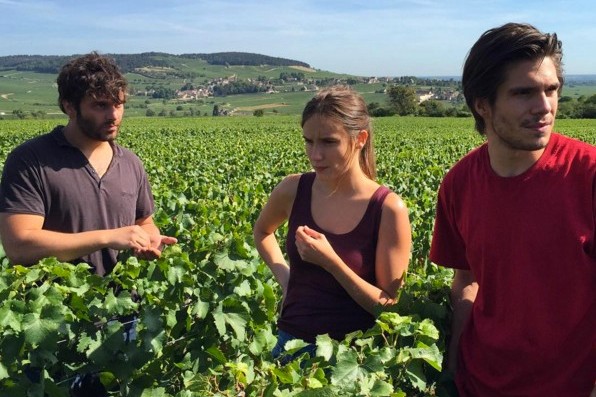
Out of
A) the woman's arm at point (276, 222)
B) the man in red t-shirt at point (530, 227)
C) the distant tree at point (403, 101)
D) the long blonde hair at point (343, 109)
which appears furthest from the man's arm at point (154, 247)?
the distant tree at point (403, 101)

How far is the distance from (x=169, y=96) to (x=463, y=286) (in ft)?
477

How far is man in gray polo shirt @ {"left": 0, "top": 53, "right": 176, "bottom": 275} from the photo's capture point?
279cm

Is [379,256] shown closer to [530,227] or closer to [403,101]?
[530,227]

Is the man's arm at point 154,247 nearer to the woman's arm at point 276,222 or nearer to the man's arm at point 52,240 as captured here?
the man's arm at point 52,240

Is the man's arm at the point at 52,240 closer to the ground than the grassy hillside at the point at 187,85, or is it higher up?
higher up

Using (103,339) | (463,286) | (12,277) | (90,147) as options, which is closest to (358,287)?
(463,286)

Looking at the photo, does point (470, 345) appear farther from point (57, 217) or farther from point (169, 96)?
point (169, 96)

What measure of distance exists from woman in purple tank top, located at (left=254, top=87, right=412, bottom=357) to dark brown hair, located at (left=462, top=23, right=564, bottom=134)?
25.3 inches

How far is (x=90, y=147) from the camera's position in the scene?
309 centimetres

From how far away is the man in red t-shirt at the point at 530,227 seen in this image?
183cm

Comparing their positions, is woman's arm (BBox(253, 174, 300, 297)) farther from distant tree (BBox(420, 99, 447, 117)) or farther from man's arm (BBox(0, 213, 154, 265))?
distant tree (BBox(420, 99, 447, 117))

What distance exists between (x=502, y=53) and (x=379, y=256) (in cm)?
90

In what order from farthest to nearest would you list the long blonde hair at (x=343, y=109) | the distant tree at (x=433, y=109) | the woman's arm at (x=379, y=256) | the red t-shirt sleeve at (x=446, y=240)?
the distant tree at (x=433, y=109)
the long blonde hair at (x=343, y=109)
the woman's arm at (x=379, y=256)
the red t-shirt sleeve at (x=446, y=240)

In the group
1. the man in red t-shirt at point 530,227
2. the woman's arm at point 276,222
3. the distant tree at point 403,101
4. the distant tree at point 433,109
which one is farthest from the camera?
the distant tree at point 403,101
